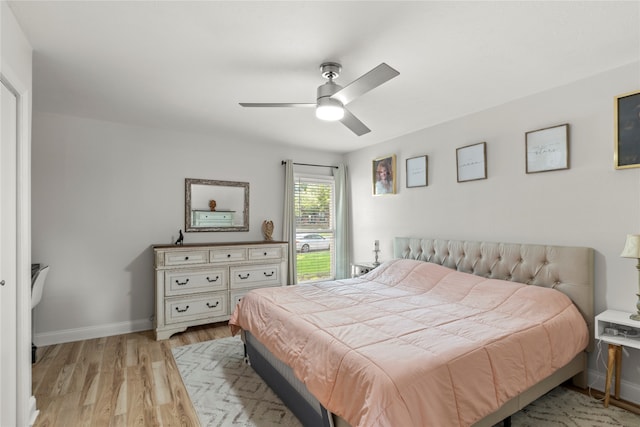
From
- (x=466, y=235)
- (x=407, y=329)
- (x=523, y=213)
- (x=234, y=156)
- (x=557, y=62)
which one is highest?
(x=557, y=62)

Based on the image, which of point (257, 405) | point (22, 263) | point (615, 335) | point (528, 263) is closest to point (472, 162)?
point (528, 263)

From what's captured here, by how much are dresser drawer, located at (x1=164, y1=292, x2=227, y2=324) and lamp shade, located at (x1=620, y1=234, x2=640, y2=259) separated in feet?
12.7

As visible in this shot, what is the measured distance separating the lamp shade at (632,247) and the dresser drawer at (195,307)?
3.86m

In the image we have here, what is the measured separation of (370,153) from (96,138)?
3.59m

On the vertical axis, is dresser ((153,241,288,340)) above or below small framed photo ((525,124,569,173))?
below

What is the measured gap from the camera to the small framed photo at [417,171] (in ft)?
13.1

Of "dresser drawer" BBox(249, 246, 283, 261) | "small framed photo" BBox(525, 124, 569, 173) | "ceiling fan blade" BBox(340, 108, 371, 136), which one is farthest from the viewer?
"dresser drawer" BBox(249, 246, 283, 261)

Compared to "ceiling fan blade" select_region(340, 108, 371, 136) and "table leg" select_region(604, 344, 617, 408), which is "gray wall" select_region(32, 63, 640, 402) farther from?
"ceiling fan blade" select_region(340, 108, 371, 136)

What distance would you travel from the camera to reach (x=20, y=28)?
1912 mm

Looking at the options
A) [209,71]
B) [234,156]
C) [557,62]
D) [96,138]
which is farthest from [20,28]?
[557,62]

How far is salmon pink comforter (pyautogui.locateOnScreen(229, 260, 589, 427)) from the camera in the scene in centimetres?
146

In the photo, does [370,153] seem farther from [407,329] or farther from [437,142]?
[407,329]

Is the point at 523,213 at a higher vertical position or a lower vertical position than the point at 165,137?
lower

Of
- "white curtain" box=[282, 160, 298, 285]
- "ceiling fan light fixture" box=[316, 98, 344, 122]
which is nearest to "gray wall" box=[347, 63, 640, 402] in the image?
"white curtain" box=[282, 160, 298, 285]
